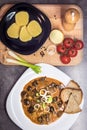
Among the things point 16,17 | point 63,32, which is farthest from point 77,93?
point 16,17

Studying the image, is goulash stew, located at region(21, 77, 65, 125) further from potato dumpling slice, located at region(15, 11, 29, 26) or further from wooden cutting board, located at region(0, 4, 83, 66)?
potato dumpling slice, located at region(15, 11, 29, 26)

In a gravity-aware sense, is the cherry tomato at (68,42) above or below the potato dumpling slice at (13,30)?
below

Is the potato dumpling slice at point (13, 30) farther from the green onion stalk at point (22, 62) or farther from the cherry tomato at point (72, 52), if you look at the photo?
the cherry tomato at point (72, 52)

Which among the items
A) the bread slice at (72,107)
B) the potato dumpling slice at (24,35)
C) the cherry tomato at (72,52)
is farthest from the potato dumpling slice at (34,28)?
the bread slice at (72,107)

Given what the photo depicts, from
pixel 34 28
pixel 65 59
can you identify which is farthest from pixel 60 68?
pixel 34 28

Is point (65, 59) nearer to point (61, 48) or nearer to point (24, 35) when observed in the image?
point (61, 48)

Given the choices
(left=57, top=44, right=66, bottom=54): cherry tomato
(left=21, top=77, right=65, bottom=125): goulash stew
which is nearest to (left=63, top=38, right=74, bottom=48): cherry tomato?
(left=57, top=44, right=66, bottom=54): cherry tomato

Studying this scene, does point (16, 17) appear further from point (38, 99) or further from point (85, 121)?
point (85, 121)
